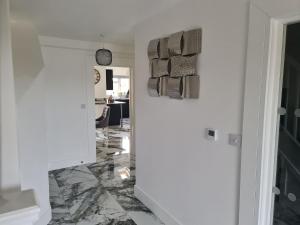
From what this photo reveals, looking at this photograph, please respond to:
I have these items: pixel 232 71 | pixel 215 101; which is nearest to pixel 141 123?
pixel 215 101

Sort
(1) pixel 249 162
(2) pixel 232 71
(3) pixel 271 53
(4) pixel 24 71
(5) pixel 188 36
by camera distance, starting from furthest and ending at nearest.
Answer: (4) pixel 24 71 < (5) pixel 188 36 < (2) pixel 232 71 < (1) pixel 249 162 < (3) pixel 271 53

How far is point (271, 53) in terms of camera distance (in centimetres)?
142

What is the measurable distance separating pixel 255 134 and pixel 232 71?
0.48 metres

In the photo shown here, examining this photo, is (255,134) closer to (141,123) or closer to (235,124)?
(235,124)

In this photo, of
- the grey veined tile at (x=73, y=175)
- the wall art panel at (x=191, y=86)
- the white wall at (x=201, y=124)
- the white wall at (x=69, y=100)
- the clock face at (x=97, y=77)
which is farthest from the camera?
the clock face at (x=97, y=77)

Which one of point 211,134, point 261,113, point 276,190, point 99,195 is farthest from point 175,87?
point 99,195

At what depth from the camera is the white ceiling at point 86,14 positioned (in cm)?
222

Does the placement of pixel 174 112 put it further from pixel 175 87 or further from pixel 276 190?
pixel 276 190

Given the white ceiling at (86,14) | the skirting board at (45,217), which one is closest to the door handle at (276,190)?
the white ceiling at (86,14)

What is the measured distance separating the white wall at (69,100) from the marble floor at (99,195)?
34 centimetres

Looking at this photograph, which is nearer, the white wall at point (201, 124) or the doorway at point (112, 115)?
the white wall at point (201, 124)

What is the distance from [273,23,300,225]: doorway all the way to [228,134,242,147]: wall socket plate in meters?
0.25

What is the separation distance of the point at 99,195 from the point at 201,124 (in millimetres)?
1964

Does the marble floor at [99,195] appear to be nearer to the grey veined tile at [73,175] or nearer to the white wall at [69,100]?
the grey veined tile at [73,175]
